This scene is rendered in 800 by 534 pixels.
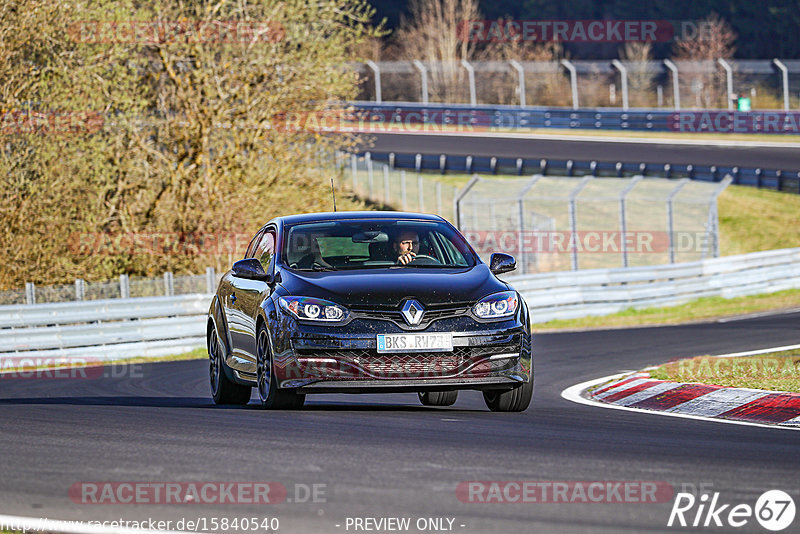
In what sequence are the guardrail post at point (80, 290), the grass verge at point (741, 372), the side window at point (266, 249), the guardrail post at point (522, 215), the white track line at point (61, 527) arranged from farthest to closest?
1. the guardrail post at point (522, 215)
2. the guardrail post at point (80, 290)
3. the grass verge at point (741, 372)
4. the side window at point (266, 249)
5. the white track line at point (61, 527)

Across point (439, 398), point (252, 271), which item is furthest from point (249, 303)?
point (439, 398)

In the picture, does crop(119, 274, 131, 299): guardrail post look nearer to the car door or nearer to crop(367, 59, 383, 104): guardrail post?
the car door

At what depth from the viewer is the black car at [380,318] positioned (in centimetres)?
946

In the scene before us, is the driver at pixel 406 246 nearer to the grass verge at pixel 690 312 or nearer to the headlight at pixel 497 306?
the headlight at pixel 497 306

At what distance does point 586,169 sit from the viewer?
138 ft

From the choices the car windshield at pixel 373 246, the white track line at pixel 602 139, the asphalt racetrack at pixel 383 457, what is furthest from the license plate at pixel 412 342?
the white track line at pixel 602 139

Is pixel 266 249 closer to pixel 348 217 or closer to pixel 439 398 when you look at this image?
pixel 348 217

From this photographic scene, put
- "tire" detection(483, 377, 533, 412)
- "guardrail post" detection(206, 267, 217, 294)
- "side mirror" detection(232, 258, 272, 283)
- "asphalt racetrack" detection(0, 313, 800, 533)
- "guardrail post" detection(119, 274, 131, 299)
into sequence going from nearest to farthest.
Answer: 1. "asphalt racetrack" detection(0, 313, 800, 533)
2. "tire" detection(483, 377, 533, 412)
3. "side mirror" detection(232, 258, 272, 283)
4. "guardrail post" detection(119, 274, 131, 299)
5. "guardrail post" detection(206, 267, 217, 294)

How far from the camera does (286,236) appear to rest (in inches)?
427

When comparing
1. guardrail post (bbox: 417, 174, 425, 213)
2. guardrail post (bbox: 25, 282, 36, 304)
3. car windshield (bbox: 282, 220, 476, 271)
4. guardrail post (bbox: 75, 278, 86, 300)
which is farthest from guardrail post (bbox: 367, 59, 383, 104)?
car windshield (bbox: 282, 220, 476, 271)

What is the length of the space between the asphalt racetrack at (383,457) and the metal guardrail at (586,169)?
2826cm

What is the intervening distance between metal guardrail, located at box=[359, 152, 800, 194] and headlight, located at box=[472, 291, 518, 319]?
90.2 ft

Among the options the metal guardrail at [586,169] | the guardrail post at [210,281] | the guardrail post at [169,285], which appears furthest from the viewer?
the metal guardrail at [586,169]

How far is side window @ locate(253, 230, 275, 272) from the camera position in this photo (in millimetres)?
10918
